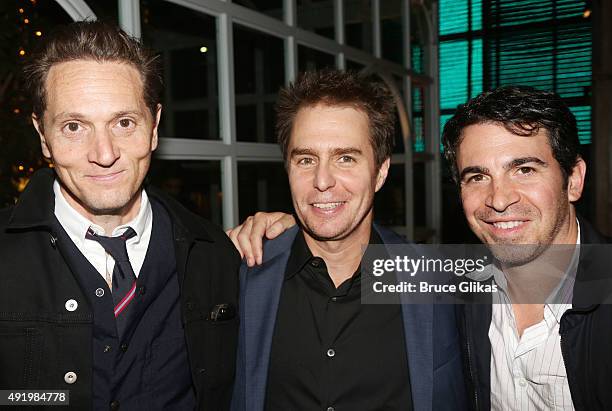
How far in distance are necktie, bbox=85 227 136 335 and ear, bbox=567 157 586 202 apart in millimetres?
1600

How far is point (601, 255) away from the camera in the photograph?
5.62 ft

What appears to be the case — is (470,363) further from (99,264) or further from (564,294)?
(99,264)

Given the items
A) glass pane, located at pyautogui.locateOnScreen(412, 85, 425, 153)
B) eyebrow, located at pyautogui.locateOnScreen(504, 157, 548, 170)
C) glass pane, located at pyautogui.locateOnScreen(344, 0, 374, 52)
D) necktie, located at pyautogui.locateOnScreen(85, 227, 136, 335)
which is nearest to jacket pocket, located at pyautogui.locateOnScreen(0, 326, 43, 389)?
necktie, located at pyautogui.locateOnScreen(85, 227, 136, 335)

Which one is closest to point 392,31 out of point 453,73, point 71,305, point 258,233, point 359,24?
point 359,24

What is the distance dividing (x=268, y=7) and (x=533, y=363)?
2.83 m

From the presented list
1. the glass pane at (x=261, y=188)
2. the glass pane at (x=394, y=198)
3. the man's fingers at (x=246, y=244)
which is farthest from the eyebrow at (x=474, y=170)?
the glass pane at (x=394, y=198)

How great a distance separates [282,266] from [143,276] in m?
0.53

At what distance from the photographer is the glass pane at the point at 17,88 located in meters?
2.08

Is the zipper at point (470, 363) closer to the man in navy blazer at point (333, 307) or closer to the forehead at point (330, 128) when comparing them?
the man in navy blazer at point (333, 307)

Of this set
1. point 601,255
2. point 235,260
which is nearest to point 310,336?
point 235,260

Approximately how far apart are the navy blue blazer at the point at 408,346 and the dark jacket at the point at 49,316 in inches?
3.9

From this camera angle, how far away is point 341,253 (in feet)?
6.56

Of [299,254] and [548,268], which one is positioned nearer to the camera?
[548,268]

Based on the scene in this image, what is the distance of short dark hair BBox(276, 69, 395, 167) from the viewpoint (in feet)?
6.71
